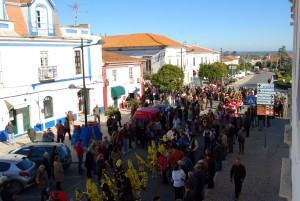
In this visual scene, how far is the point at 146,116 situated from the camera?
22.8 m

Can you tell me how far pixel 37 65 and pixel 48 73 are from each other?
1.00m

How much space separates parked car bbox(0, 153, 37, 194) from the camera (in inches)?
495

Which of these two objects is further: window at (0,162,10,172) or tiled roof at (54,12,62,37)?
tiled roof at (54,12,62,37)

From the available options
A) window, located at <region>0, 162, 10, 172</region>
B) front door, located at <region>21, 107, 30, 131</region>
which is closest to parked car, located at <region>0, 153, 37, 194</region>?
window, located at <region>0, 162, 10, 172</region>

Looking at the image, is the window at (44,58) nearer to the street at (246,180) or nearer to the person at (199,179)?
the street at (246,180)

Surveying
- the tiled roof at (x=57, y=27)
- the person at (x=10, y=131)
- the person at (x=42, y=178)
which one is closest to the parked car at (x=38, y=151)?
the person at (x=42, y=178)

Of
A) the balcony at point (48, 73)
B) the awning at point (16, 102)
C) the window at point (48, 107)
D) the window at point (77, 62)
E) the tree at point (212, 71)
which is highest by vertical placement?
the window at point (77, 62)

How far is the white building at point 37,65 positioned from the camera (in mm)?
21656

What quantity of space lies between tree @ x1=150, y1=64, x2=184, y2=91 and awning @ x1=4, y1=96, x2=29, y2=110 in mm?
15269

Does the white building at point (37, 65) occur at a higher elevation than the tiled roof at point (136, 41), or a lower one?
lower

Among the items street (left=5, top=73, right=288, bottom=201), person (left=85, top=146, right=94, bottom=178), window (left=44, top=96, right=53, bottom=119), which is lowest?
street (left=5, top=73, right=288, bottom=201)

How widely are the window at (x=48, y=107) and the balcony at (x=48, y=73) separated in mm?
1364

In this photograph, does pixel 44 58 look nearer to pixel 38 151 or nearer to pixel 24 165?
pixel 38 151

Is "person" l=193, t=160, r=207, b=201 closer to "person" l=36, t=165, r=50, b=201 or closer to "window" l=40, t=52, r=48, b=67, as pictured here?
"person" l=36, t=165, r=50, b=201
